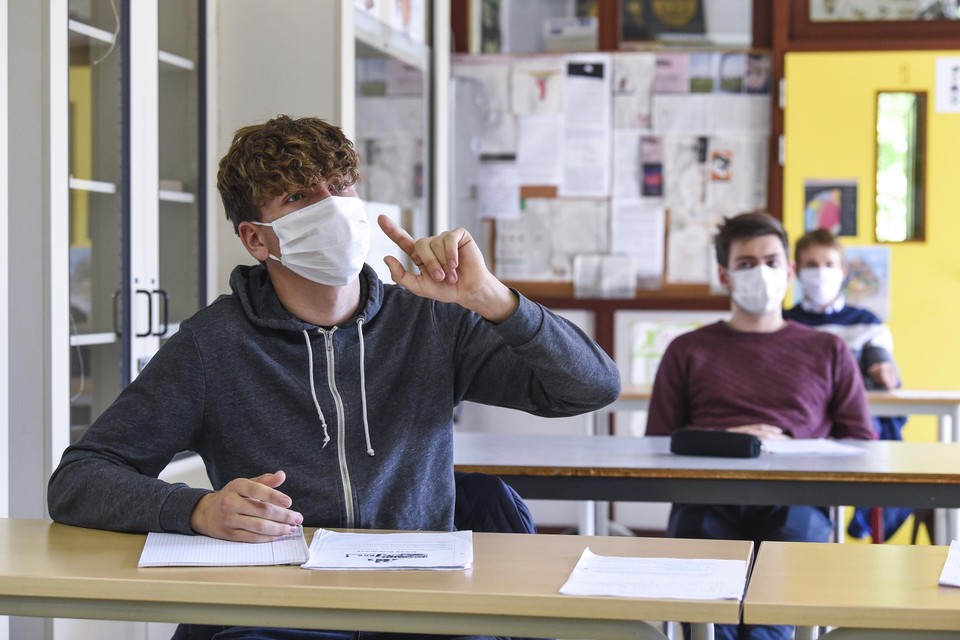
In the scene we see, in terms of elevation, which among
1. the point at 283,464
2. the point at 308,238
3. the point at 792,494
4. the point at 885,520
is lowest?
the point at 885,520

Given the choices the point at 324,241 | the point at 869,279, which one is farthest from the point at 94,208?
the point at 869,279

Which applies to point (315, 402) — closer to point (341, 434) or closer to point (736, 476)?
point (341, 434)

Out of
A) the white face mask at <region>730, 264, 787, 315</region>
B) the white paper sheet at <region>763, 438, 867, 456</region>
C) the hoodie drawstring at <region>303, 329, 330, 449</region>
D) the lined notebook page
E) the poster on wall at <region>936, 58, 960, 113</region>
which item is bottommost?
the white paper sheet at <region>763, 438, 867, 456</region>

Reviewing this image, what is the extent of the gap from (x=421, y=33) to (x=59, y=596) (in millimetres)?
3159

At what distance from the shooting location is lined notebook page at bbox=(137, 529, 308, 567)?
142 cm

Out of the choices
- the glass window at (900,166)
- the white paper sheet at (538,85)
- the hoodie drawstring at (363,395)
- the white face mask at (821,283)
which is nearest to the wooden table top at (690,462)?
the hoodie drawstring at (363,395)

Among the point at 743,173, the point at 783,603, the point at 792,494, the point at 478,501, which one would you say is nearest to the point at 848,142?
the point at 743,173

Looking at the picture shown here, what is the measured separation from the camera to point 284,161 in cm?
171

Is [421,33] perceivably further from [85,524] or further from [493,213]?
[85,524]

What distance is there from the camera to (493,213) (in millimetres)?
4777

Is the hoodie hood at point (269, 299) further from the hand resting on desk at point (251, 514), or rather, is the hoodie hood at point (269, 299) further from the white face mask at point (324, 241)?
the hand resting on desk at point (251, 514)

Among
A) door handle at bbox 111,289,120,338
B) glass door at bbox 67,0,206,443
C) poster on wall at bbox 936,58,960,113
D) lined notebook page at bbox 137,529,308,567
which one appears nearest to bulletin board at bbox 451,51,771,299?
poster on wall at bbox 936,58,960,113

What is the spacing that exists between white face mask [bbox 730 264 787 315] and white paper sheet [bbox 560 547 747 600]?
1.63m

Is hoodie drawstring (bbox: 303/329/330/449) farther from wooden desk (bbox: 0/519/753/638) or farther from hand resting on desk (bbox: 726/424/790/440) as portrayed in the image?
hand resting on desk (bbox: 726/424/790/440)
